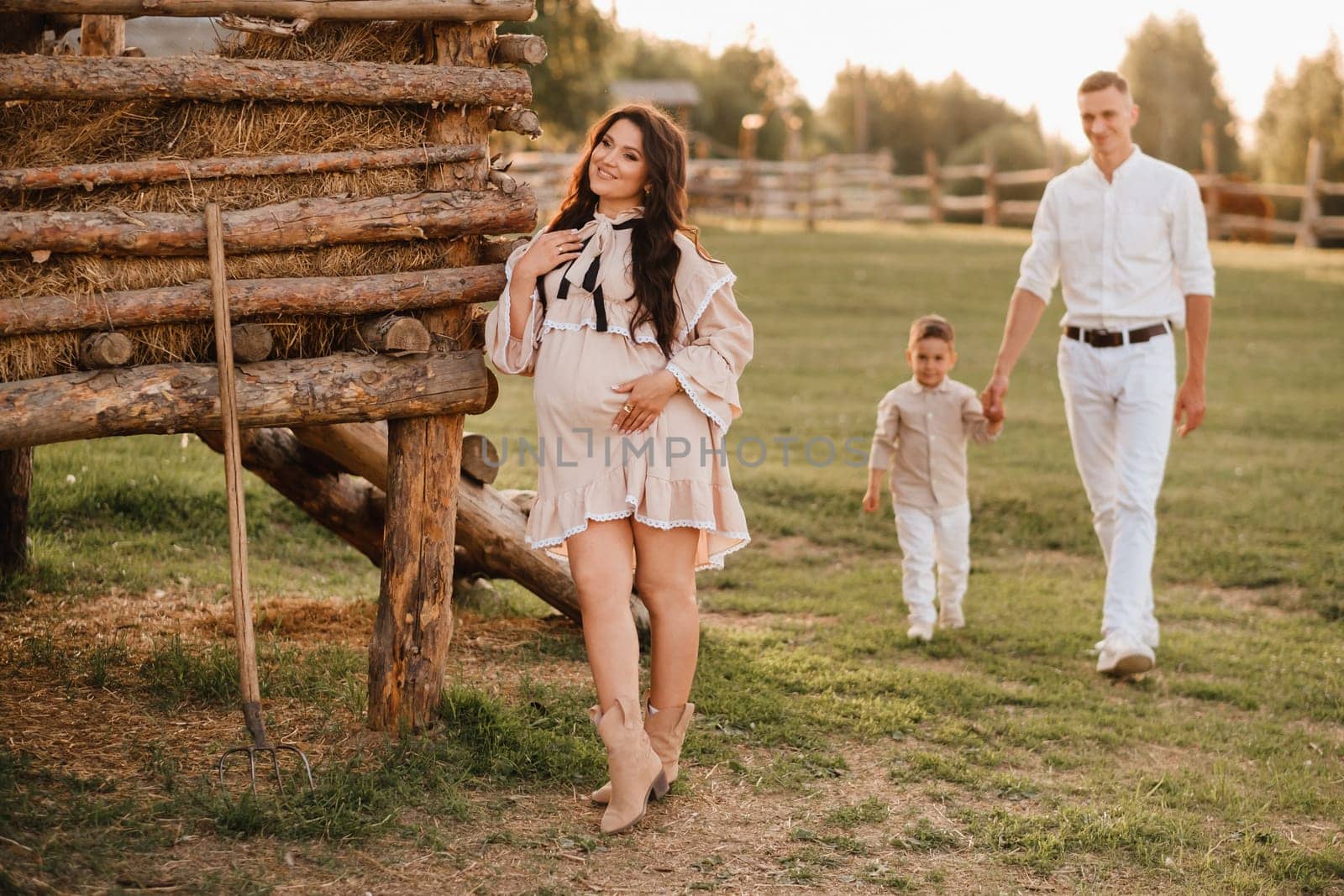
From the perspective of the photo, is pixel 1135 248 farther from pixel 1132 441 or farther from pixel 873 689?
pixel 873 689

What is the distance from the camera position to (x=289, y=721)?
15.5ft

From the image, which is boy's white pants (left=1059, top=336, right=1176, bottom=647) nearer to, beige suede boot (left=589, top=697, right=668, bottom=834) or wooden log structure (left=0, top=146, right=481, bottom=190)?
beige suede boot (left=589, top=697, right=668, bottom=834)

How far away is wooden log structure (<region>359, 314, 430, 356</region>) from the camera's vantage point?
4336 mm

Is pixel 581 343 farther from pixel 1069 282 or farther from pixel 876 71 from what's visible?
pixel 876 71

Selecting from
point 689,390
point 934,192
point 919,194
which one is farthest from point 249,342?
point 919,194

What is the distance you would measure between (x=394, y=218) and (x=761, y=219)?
3165cm

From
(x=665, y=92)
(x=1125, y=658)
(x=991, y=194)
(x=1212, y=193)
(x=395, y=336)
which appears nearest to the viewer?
(x=395, y=336)

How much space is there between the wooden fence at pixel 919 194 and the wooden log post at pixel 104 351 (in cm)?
2243

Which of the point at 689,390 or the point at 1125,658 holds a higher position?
the point at 689,390

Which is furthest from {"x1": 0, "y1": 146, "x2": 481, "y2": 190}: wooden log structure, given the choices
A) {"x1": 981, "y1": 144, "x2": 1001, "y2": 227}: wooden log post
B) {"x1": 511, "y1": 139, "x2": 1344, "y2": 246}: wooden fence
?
{"x1": 981, "y1": 144, "x2": 1001, "y2": 227}: wooden log post

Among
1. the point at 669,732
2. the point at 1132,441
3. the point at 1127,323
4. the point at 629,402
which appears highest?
the point at 1127,323

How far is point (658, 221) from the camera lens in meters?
4.25

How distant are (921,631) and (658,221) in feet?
9.49

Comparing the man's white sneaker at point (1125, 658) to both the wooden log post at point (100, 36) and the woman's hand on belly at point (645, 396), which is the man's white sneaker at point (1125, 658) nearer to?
the woman's hand on belly at point (645, 396)
